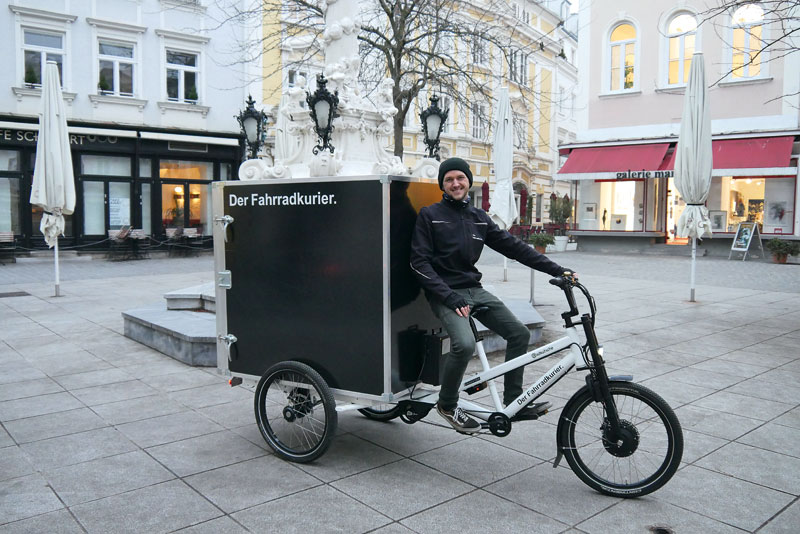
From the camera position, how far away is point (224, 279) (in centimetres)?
466

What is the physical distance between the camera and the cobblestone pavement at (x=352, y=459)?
11.4 feet

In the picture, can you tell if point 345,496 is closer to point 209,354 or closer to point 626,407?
point 626,407

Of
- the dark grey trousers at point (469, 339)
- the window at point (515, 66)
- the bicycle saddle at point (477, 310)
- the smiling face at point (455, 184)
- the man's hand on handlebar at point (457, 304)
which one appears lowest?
the dark grey trousers at point (469, 339)

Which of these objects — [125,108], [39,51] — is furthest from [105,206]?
[39,51]

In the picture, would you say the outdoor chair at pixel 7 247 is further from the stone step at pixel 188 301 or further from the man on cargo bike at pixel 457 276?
the man on cargo bike at pixel 457 276

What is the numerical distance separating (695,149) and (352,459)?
30.5 ft

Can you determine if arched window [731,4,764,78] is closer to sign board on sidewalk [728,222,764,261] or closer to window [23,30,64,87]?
sign board on sidewalk [728,222,764,261]

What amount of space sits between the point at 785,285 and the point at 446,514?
41.1ft

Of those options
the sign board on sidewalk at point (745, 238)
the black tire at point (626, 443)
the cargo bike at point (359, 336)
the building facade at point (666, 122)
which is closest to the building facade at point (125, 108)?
the building facade at point (666, 122)

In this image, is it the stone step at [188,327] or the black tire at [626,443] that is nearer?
the black tire at [626,443]

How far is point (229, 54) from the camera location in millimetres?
24375

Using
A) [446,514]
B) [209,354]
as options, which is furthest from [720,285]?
[446,514]

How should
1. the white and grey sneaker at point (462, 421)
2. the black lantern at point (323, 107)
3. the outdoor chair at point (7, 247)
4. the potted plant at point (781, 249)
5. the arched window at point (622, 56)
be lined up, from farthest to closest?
the arched window at point (622, 56) < the outdoor chair at point (7, 247) < the potted plant at point (781, 249) < the black lantern at point (323, 107) < the white and grey sneaker at point (462, 421)

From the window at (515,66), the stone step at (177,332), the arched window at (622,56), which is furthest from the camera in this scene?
the arched window at (622,56)
